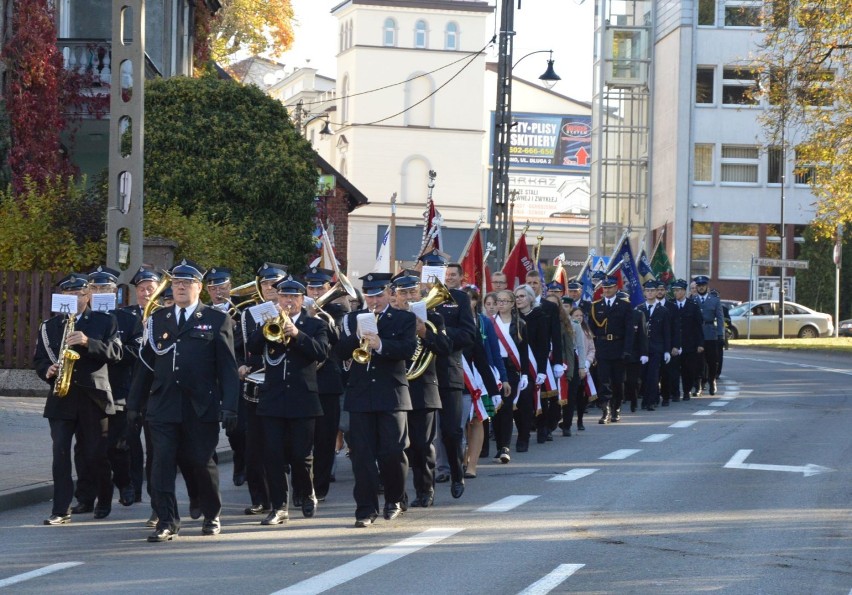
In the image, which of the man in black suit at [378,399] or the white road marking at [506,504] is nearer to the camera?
the man in black suit at [378,399]

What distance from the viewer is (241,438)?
13180 millimetres

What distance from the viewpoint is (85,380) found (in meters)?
11.5

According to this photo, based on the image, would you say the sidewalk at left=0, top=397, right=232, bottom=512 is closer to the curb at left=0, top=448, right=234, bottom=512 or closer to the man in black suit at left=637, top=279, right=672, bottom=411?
the curb at left=0, top=448, right=234, bottom=512

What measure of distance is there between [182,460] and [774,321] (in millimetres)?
47467

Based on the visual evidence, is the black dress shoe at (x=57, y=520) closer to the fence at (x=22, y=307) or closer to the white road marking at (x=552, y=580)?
the white road marking at (x=552, y=580)

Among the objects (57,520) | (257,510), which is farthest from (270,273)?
(57,520)

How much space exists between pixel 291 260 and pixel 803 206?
41713 mm

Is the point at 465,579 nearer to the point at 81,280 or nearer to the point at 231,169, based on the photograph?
the point at 81,280

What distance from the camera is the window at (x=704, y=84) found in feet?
212

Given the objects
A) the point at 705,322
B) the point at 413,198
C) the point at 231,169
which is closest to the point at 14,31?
the point at 231,169

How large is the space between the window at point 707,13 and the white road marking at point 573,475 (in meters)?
52.4

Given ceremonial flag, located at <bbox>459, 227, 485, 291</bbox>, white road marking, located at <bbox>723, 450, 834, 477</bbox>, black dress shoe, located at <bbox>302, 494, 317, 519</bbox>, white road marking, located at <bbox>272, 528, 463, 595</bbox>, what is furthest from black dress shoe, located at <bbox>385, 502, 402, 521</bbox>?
ceremonial flag, located at <bbox>459, 227, 485, 291</bbox>

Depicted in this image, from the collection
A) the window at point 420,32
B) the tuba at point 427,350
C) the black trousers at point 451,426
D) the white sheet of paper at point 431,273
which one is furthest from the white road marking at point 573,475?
the window at point 420,32

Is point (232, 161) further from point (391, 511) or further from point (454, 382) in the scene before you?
point (391, 511)
